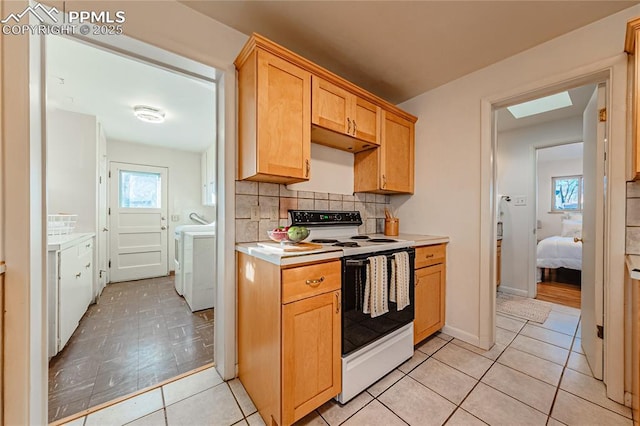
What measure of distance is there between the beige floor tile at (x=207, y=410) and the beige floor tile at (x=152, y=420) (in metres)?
0.03

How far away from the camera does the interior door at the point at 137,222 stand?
13.6 ft

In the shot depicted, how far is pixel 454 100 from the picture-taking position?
229 centimetres

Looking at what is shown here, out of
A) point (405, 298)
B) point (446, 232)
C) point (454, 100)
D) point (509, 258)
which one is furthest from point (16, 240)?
point (509, 258)

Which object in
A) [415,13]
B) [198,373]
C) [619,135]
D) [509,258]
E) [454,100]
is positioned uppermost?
A: [415,13]

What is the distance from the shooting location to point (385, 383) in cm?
163

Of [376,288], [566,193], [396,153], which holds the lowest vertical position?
[376,288]

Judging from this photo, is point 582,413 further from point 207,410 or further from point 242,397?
point 207,410

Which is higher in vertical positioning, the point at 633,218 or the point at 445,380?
the point at 633,218

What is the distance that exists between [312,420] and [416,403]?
25.1 inches

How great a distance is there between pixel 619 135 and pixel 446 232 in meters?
1.25

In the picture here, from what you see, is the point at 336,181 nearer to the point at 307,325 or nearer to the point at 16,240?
the point at 307,325

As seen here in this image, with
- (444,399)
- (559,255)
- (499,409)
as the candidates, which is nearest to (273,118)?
(444,399)

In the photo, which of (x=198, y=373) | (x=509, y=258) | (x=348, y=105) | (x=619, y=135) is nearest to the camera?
(x=619, y=135)

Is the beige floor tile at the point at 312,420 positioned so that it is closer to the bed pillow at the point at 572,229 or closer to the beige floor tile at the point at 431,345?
the beige floor tile at the point at 431,345
